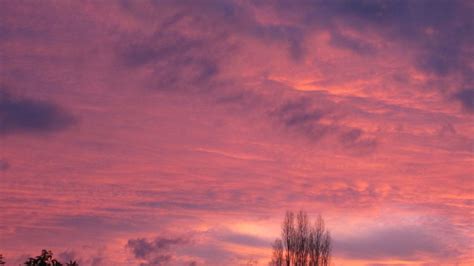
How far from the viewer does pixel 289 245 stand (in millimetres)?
54219

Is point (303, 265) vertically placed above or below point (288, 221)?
below

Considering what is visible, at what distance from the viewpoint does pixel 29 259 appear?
75.2 feet

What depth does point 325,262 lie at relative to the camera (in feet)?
176

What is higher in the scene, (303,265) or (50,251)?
(303,265)

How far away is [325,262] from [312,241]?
215 centimetres

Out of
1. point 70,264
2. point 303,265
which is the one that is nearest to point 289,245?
point 303,265

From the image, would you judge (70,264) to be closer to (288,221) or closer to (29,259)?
(29,259)

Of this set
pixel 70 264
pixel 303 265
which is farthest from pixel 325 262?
pixel 70 264

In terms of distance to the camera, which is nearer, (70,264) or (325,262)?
(70,264)

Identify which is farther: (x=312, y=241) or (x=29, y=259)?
(x=312, y=241)

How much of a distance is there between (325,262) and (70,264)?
34348 millimetres

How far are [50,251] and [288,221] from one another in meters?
35.0

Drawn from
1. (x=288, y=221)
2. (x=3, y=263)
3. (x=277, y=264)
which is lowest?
(x=3, y=263)

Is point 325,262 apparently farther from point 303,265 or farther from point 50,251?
point 50,251
